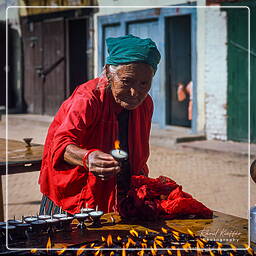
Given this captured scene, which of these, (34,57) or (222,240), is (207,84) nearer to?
(34,57)

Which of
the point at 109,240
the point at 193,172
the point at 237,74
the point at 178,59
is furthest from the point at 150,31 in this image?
the point at 109,240

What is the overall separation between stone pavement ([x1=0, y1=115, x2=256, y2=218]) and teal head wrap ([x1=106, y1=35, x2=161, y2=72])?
3.09 m

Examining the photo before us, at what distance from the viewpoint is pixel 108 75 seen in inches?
110

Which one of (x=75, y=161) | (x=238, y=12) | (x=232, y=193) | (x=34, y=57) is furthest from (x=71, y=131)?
(x=34, y=57)

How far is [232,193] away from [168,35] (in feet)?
17.0

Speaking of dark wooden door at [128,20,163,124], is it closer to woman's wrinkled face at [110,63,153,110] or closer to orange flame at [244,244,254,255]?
woman's wrinkled face at [110,63,153,110]

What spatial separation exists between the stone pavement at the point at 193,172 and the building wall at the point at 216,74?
390mm

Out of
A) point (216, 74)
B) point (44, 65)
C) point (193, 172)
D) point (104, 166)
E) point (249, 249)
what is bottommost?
point (193, 172)

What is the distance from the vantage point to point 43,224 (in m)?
2.54

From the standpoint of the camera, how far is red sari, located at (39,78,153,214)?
273cm

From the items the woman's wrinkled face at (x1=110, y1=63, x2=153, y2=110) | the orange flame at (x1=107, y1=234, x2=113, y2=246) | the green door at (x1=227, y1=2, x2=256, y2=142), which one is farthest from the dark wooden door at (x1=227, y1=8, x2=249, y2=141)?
the orange flame at (x1=107, y1=234, x2=113, y2=246)

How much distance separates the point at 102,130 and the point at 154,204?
436 millimetres

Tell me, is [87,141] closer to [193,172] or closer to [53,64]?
[193,172]

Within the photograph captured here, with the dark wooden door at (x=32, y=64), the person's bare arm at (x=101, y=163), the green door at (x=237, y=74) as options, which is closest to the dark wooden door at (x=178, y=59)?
the green door at (x=237, y=74)
